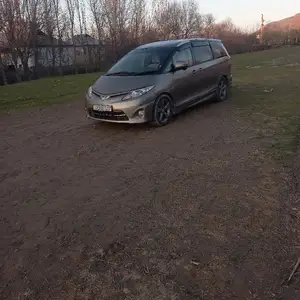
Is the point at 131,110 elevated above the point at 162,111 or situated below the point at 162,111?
above

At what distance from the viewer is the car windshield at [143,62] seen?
7094mm

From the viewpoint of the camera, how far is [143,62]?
7.41 meters

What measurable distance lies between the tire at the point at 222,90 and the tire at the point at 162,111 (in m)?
2.52

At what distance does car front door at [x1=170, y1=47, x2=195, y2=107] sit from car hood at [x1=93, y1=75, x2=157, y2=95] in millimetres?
648

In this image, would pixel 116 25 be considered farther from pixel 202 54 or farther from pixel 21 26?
pixel 202 54

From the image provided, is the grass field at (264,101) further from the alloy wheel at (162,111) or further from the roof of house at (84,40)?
the roof of house at (84,40)

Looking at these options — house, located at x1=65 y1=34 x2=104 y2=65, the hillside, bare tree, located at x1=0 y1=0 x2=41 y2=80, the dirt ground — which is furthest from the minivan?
the hillside

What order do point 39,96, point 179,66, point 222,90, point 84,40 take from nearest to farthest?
1. point 179,66
2. point 222,90
3. point 39,96
4. point 84,40

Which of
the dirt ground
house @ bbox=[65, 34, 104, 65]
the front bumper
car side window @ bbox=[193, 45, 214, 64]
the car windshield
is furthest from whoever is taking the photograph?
house @ bbox=[65, 34, 104, 65]

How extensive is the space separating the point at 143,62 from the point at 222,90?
2.92m

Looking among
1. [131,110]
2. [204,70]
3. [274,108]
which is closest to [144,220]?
[131,110]

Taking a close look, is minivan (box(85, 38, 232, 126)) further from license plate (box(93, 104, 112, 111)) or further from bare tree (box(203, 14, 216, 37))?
bare tree (box(203, 14, 216, 37))

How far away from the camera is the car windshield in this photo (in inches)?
279

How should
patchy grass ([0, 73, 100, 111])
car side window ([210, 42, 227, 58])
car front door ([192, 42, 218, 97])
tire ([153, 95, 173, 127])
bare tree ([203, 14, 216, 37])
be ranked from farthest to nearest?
bare tree ([203, 14, 216, 37]) → patchy grass ([0, 73, 100, 111]) → car side window ([210, 42, 227, 58]) → car front door ([192, 42, 218, 97]) → tire ([153, 95, 173, 127])
